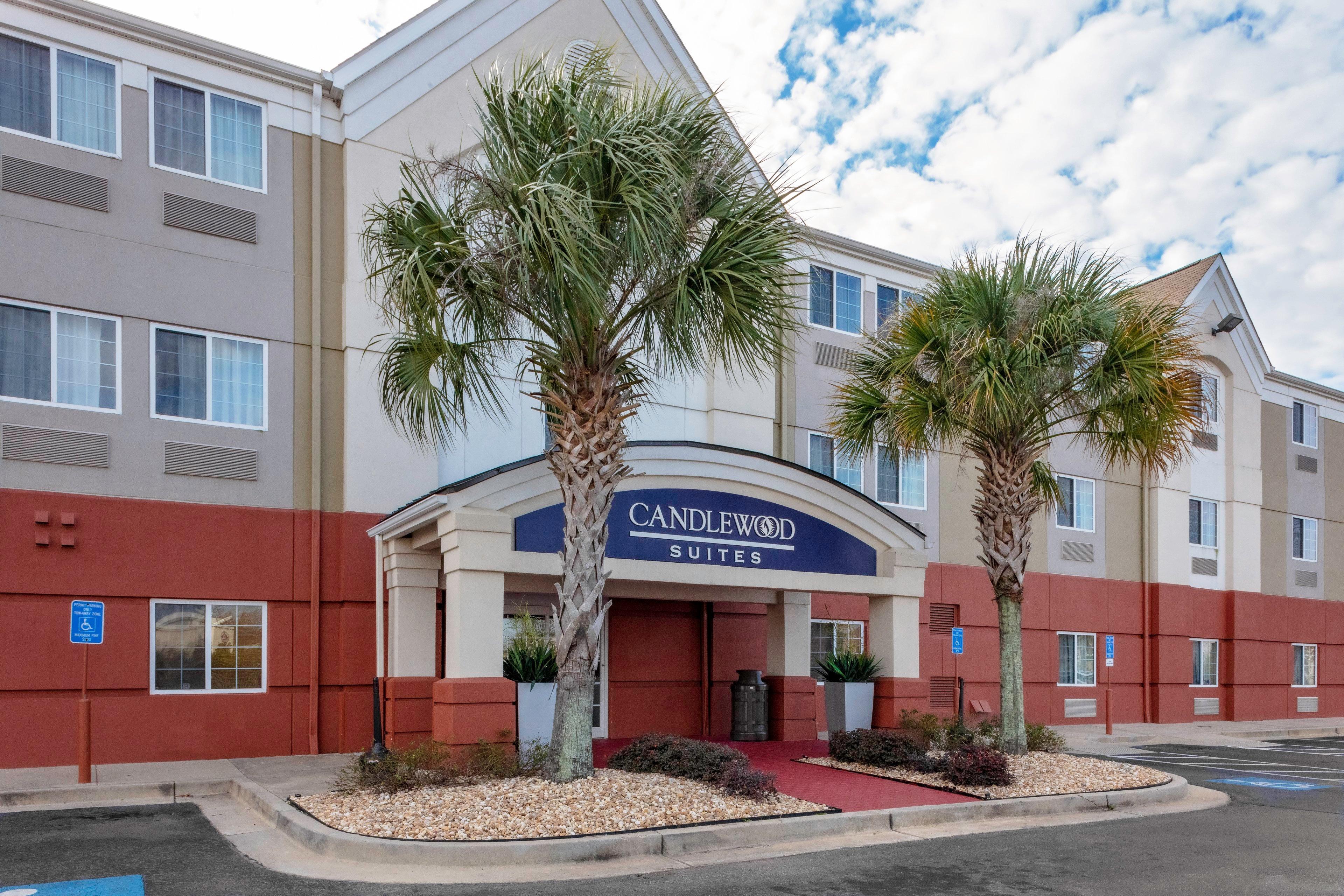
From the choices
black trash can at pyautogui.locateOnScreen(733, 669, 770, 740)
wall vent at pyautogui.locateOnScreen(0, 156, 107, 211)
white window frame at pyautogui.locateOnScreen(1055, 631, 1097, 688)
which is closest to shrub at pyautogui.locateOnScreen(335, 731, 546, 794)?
black trash can at pyautogui.locateOnScreen(733, 669, 770, 740)

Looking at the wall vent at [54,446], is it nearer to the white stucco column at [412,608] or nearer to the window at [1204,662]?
the white stucco column at [412,608]

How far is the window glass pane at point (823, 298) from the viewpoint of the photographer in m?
21.8

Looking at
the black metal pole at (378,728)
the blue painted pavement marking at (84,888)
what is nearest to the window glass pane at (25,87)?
the black metal pole at (378,728)

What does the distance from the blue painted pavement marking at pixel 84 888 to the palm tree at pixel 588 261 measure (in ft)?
13.2

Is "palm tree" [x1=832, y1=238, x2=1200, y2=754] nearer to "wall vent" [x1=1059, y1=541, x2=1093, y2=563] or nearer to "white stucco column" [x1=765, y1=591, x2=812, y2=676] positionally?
"white stucco column" [x1=765, y1=591, x2=812, y2=676]

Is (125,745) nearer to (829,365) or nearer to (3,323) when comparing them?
(3,323)

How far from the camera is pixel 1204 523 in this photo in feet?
92.2

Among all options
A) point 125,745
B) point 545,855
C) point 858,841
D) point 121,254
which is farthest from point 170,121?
point 858,841

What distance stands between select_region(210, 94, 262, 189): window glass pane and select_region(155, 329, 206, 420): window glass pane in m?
2.43

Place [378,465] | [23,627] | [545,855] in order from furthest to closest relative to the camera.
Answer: [378,465] → [23,627] → [545,855]

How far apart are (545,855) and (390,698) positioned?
6065 millimetres

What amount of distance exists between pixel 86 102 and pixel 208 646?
7480 millimetres

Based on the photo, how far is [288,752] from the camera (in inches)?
601

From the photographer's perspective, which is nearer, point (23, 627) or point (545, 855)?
point (545, 855)
